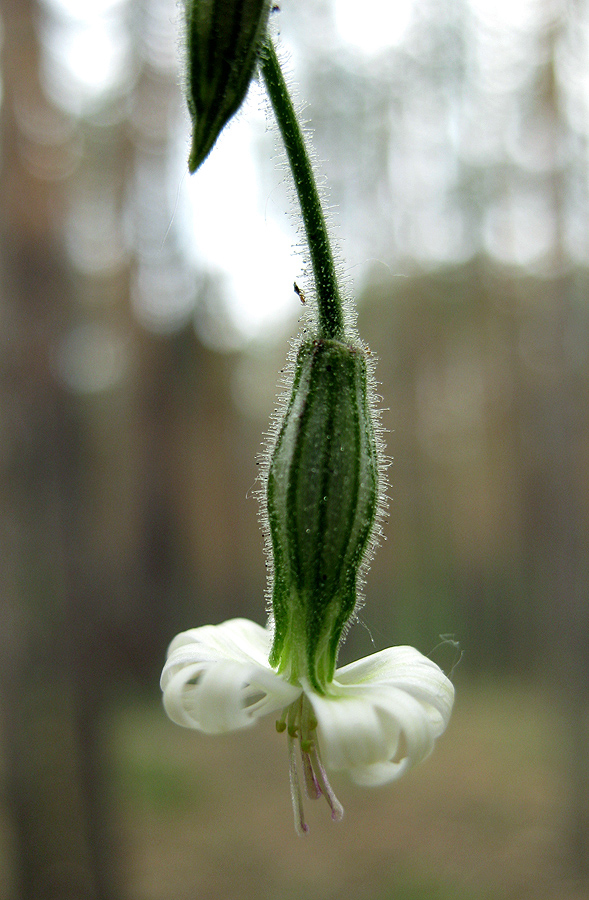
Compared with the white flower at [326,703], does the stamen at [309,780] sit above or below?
below

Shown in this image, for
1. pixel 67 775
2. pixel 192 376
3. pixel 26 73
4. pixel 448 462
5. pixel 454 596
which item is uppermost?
pixel 26 73

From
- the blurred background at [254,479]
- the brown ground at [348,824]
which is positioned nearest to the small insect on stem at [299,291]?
the blurred background at [254,479]

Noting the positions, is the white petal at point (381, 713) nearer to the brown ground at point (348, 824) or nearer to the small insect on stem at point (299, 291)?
the small insect on stem at point (299, 291)

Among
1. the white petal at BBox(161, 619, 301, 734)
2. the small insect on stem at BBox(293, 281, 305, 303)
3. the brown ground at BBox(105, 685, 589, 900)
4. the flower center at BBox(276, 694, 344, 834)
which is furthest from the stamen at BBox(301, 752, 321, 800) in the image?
the brown ground at BBox(105, 685, 589, 900)

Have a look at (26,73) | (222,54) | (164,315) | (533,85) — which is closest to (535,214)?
(533,85)

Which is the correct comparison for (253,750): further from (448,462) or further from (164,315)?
Result: (448,462)

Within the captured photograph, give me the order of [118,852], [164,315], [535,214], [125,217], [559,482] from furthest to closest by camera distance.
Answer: [164,315], [125,217], [535,214], [559,482], [118,852]

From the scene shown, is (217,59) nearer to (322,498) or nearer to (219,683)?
(322,498)
